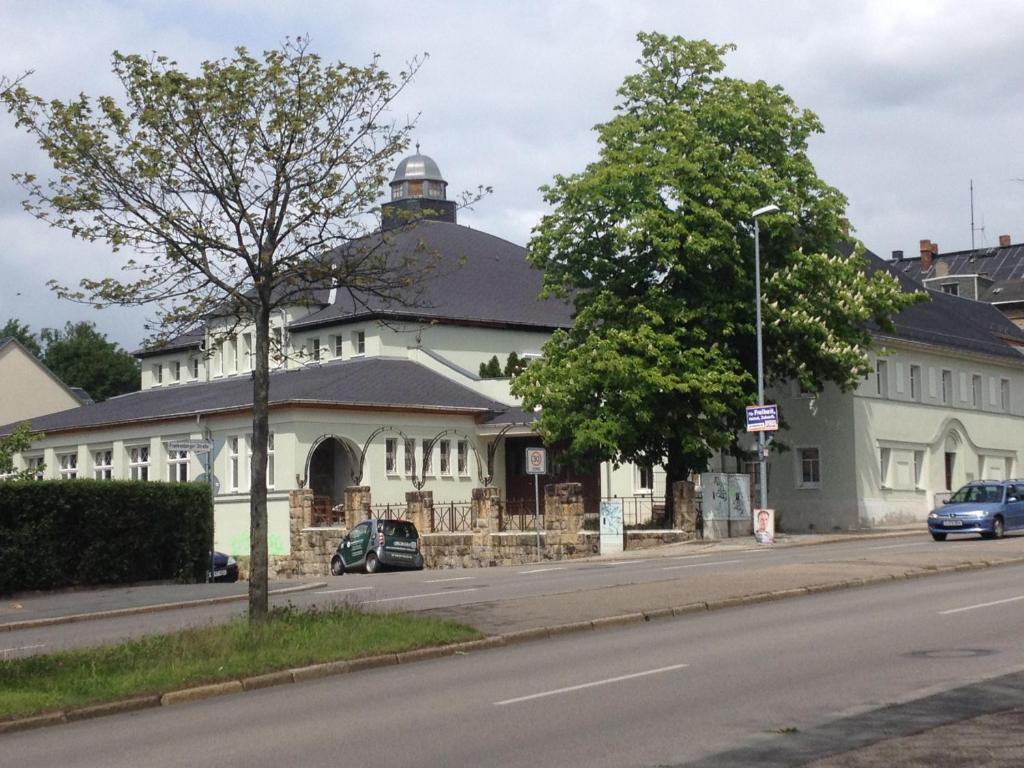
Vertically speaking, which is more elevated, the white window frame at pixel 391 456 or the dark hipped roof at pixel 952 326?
the dark hipped roof at pixel 952 326

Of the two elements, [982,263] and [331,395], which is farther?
[982,263]

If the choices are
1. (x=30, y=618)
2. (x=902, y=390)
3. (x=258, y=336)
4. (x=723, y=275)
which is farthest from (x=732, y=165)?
(x=258, y=336)

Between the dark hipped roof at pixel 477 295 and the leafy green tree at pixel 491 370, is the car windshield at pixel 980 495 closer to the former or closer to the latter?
the dark hipped roof at pixel 477 295

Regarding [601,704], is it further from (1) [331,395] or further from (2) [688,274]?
(1) [331,395]

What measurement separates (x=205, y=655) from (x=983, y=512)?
26.9m

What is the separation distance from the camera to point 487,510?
45.7 meters

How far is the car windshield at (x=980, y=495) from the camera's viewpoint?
129ft

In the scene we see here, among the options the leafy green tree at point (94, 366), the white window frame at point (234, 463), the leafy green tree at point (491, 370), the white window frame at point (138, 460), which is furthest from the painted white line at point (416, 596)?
the leafy green tree at point (94, 366)

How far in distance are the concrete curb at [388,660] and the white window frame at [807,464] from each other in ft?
93.8

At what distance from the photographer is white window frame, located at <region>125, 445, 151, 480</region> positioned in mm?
60688

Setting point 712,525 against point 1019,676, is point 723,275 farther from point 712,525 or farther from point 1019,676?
point 1019,676

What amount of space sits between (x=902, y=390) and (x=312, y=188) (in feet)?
134

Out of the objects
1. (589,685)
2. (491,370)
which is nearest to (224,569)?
(491,370)

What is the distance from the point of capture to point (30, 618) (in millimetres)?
26109
